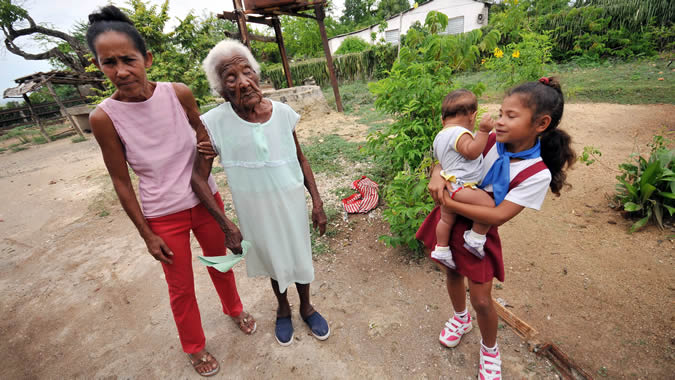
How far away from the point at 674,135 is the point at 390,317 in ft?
17.0

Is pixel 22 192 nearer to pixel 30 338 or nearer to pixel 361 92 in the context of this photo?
pixel 30 338

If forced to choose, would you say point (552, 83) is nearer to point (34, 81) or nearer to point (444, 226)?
point (444, 226)

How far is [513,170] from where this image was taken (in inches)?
47.9

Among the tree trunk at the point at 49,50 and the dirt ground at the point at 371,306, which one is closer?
the dirt ground at the point at 371,306

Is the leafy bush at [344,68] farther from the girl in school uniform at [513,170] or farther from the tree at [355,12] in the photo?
the tree at [355,12]

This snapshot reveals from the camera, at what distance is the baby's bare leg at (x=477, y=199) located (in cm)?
130

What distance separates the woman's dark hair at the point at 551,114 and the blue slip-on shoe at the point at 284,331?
186 centimetres

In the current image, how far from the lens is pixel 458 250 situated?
1.48 m

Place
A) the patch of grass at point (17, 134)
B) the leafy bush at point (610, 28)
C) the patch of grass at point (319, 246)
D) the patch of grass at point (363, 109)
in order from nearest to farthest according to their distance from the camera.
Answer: the patch of grass at point (319, 246) < the patch of grass at point (363, 109) < the leafy bush at point (610, 28) < the patch of grass at point (17, 134)

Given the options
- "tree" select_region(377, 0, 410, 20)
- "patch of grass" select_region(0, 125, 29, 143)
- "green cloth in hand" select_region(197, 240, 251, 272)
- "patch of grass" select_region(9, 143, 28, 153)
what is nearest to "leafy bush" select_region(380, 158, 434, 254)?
"green cloth in hand" select_region(197, 240, 251, 272)

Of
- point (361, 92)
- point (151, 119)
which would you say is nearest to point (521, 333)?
point (151, 119)

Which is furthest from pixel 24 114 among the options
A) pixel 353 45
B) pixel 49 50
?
pixel 353 45

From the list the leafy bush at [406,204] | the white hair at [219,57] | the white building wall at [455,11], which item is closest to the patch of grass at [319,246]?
the leafy bush at [406,204]

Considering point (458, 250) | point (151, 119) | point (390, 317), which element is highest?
point (151, 119)
